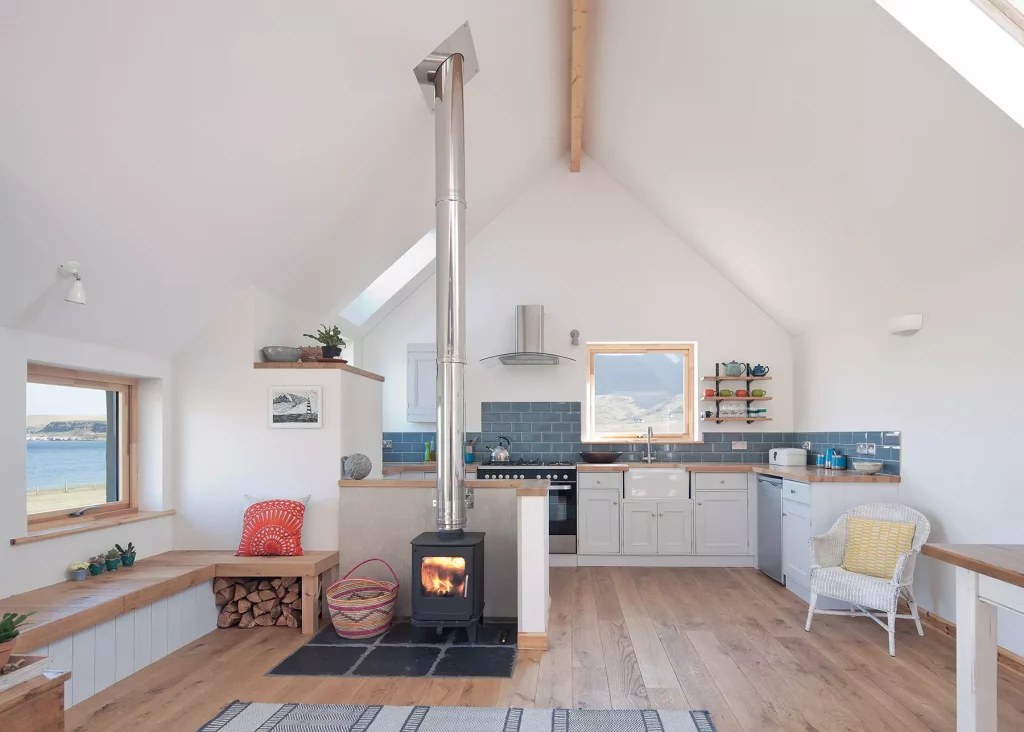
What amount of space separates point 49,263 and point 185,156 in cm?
76

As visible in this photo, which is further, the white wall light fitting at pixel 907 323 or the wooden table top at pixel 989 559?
the white wall light fitting at pixel 907 323

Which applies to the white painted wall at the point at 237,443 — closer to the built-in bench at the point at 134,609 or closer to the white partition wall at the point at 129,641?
the built-in bench at the point at 134,609

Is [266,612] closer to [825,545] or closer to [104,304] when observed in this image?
[104,304]

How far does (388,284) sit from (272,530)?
288 centimetres

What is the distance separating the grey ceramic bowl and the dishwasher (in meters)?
3.76

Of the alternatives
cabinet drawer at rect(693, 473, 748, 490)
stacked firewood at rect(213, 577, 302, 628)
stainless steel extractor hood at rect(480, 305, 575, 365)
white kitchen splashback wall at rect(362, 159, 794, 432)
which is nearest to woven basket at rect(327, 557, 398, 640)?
stacked firewood at rect(213, 577, 302, 628)

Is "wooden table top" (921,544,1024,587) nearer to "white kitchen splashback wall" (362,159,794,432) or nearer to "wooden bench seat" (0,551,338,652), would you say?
"wooden bench seat" (0,551,338,652)

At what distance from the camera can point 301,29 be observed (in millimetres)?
3010

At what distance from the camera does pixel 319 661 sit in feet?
11.8

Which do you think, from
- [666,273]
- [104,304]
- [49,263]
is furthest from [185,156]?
[666,273]

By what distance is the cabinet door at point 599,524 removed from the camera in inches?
236

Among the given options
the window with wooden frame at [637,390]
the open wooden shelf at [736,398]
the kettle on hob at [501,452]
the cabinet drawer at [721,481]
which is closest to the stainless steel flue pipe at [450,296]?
the kettle on hob at [501,452]

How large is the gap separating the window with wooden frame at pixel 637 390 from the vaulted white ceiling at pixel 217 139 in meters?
2.40

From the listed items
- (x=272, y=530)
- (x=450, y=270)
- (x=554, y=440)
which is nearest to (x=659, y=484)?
(x=554, y=440)
